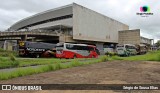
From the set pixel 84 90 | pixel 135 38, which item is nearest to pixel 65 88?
pixel 84 90

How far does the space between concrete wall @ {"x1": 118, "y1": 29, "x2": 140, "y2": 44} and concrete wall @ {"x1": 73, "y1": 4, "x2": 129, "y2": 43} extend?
2.50 metres

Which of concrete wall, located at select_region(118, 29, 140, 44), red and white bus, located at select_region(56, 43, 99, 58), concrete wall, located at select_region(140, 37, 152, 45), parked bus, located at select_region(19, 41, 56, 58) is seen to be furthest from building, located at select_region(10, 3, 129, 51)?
red and white bus, located at select_region(56, 43, 99, 58)

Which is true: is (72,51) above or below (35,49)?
below

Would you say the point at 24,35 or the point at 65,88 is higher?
the point at 24,35

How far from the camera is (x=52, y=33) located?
5462 cm

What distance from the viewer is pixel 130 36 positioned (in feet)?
269

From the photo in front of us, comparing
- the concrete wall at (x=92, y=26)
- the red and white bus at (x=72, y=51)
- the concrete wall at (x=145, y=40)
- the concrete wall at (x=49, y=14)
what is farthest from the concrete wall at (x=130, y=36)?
the red and white bus at (x=72, y=51)

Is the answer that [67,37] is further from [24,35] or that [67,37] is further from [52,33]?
[24,35]

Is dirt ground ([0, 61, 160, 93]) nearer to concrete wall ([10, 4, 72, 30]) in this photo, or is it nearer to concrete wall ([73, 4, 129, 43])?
concrete wall ([73, 4, 129, 43])

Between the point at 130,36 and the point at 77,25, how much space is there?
3031 cm

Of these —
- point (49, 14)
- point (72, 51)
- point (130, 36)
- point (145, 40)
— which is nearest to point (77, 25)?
point (49, 14)

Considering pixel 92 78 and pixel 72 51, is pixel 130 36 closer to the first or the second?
pixel 72 51

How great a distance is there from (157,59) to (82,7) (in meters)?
42.0

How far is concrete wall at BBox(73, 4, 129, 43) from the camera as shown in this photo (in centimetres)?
5956
